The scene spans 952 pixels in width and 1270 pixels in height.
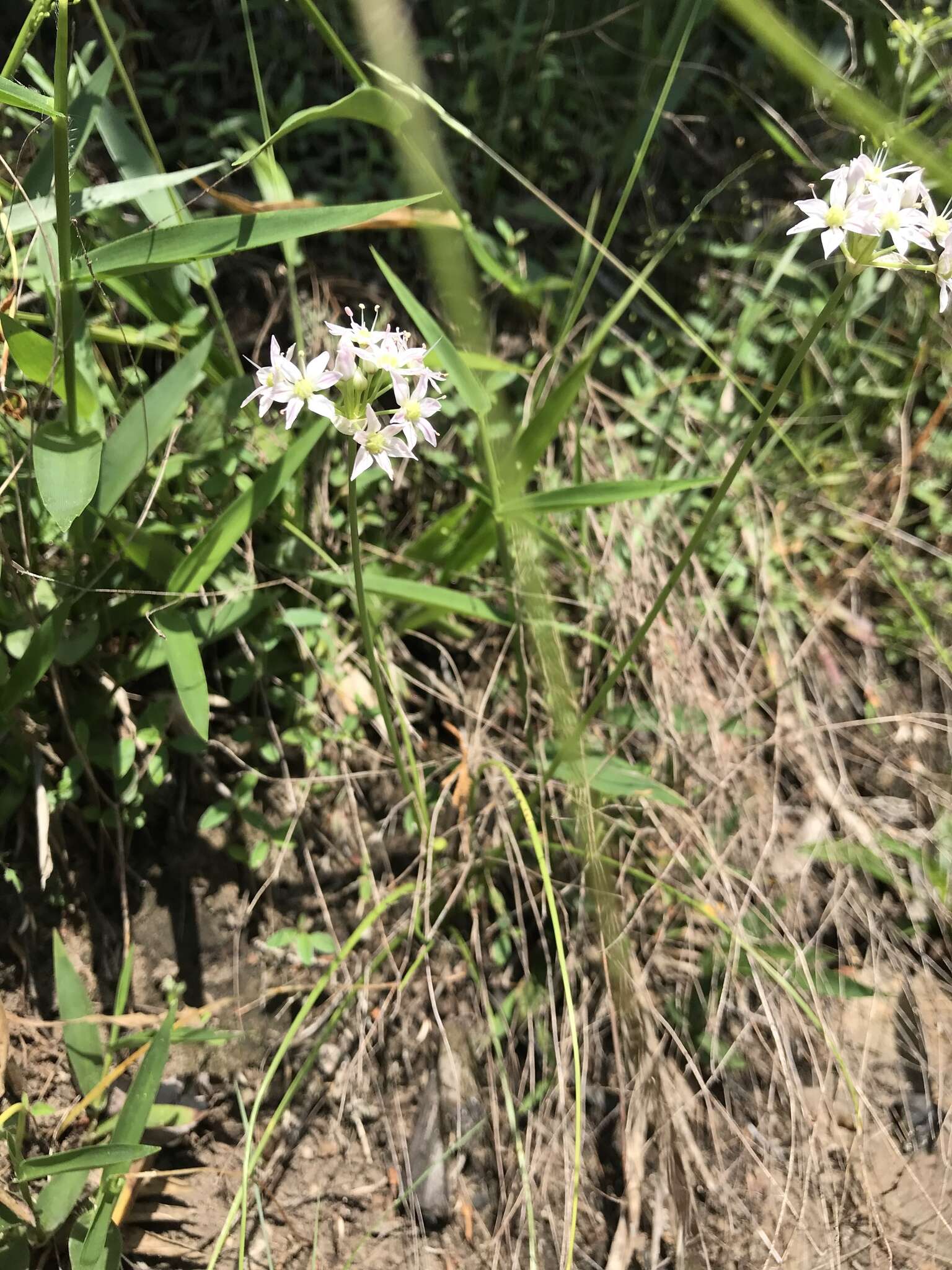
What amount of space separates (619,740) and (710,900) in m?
0.29

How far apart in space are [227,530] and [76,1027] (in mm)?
655

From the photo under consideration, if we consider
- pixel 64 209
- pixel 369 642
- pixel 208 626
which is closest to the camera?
pixel 64 209

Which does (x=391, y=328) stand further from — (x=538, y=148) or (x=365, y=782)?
(x=365, y=782)

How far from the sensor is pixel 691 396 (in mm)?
1638

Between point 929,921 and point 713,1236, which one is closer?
point 713,1236

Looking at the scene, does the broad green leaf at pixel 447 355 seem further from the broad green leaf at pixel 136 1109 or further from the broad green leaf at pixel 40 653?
the broad green leaf at pixel 136 1109

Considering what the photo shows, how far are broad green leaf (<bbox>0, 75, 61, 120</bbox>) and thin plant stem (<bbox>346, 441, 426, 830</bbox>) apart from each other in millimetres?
392

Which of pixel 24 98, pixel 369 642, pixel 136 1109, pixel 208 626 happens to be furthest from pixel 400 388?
pixel 136 1109

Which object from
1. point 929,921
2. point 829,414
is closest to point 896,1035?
point 929,921

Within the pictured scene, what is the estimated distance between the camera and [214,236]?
0.95 meters

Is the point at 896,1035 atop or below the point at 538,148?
below

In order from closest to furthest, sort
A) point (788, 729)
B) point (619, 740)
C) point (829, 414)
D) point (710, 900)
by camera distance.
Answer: point (710, 900), point (619, 740), point (788, 729), point (829, 414)

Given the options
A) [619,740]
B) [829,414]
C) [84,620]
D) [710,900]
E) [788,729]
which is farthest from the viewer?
[829,414]

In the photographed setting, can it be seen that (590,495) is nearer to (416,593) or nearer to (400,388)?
(416,593)
